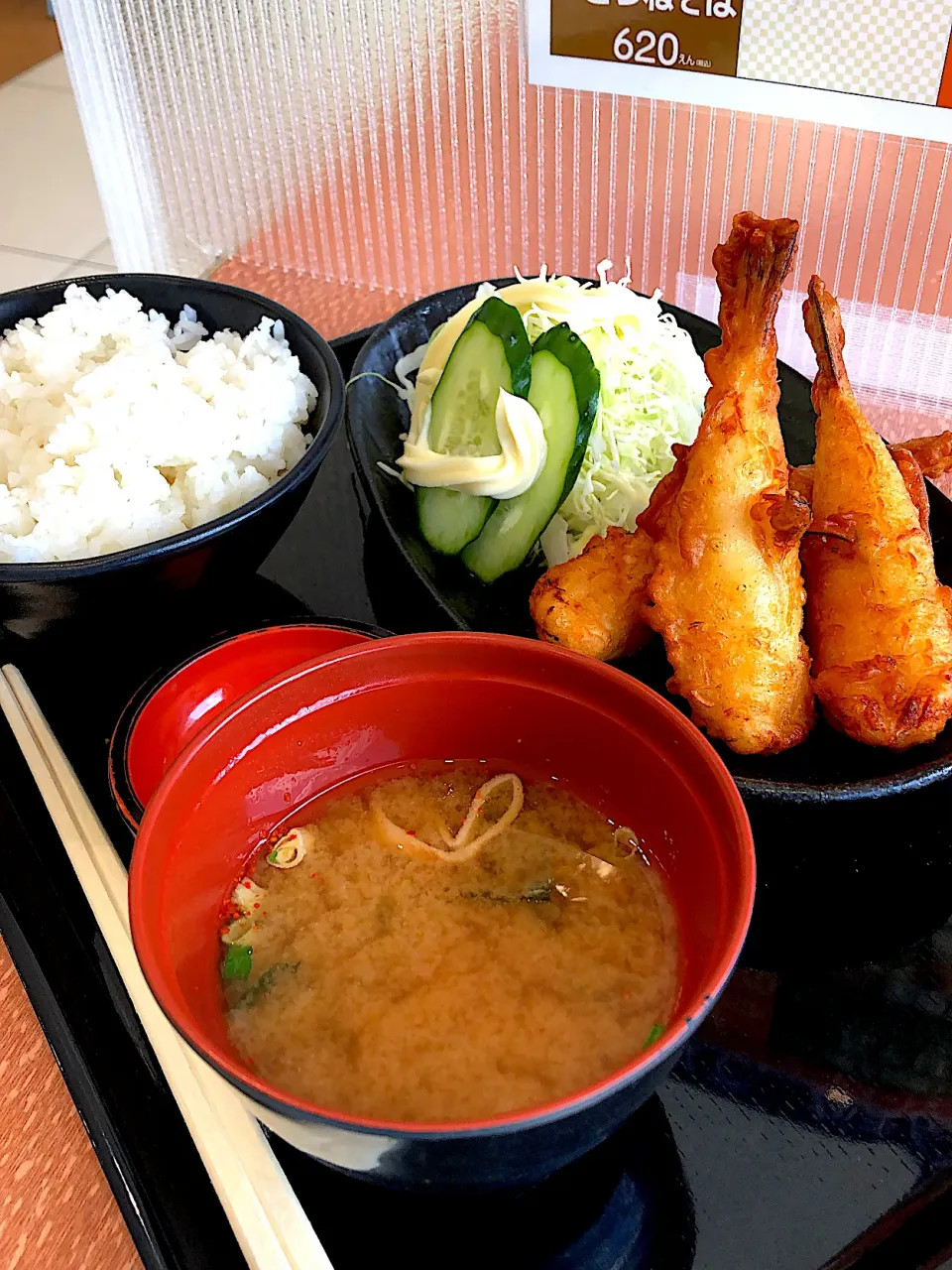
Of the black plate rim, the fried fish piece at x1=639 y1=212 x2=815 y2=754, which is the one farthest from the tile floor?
the fried fish piece at x1=639 y1=212 x2=815 y2=754

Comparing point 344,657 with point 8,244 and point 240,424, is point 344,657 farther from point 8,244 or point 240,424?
point 8,244

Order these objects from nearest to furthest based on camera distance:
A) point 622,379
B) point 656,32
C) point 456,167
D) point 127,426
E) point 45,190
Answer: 1. point 127,426
2. point 656,32
3. point 622,379
4. point 456,167
5. point 45,190

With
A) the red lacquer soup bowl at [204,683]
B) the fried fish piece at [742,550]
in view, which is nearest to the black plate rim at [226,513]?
the red lacquer soup bowl at [204,683]

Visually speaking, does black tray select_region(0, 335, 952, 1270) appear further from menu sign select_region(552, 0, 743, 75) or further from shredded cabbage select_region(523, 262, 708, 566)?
menu sign select_region(552, 0, 743, 75)

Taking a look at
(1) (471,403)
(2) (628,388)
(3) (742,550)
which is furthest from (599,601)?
(2) (628,388)

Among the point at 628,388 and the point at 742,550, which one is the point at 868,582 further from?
the point at 628,388
